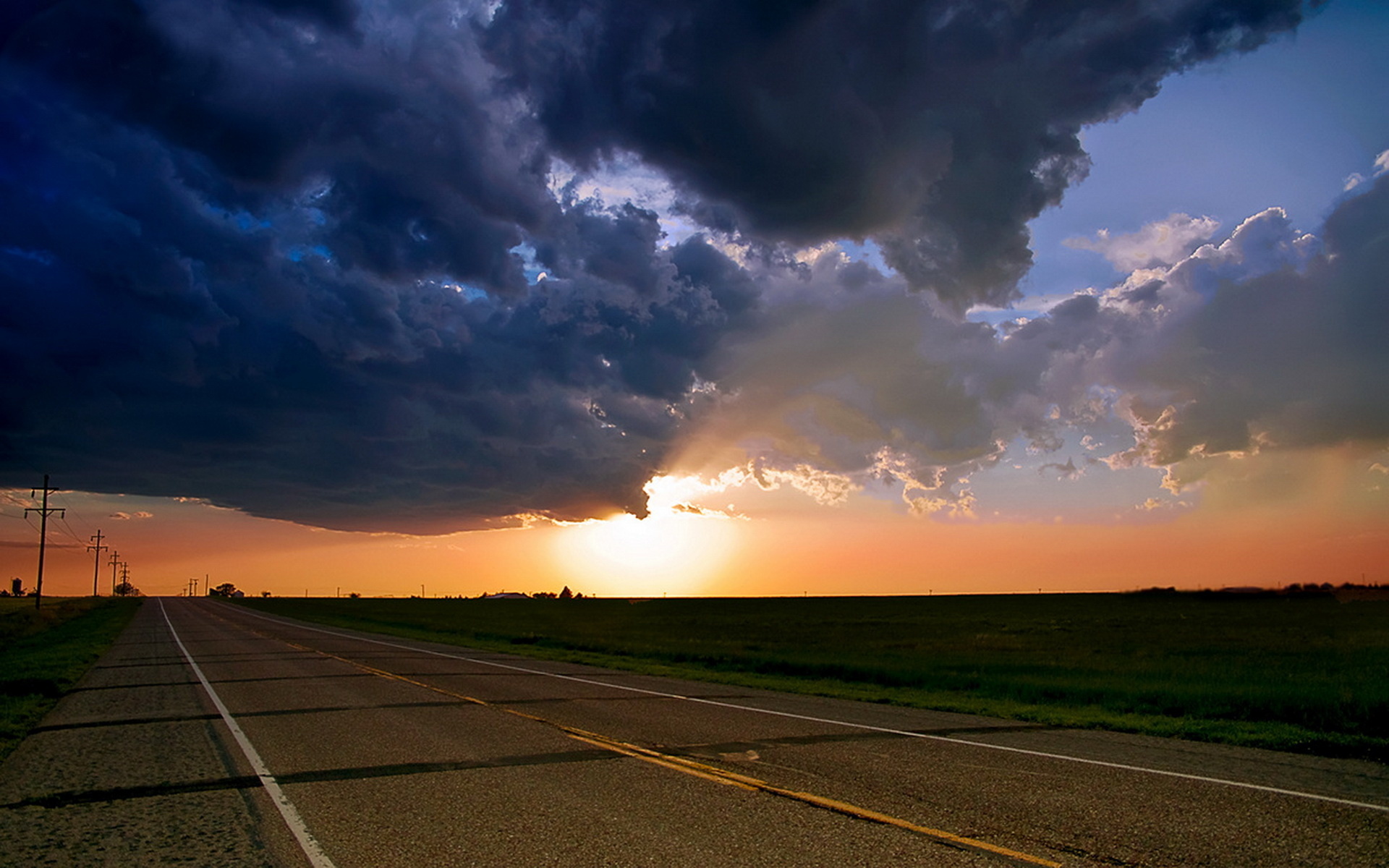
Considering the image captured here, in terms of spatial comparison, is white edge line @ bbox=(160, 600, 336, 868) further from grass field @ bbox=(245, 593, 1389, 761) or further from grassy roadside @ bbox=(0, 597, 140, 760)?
grass field @ bbox=(245, 593, 1389, 761)

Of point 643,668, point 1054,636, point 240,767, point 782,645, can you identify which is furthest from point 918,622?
point 240,767

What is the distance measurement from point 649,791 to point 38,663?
2747cm

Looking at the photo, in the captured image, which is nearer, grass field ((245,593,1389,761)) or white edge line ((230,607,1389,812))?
white edge line ((230,607,1389,812))

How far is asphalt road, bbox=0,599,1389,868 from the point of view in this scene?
6473 mm

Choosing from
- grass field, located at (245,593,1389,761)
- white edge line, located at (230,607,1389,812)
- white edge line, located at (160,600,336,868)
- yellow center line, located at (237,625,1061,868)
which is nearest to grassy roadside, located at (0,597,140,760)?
white edge line, located at (160,600,336,868)

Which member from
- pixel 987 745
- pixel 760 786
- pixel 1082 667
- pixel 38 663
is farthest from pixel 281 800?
pixel 38 663

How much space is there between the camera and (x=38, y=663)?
2606 centimetres

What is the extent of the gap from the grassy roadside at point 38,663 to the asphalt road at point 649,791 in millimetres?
1010

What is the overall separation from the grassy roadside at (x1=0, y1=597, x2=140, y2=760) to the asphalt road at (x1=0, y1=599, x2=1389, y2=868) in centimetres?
101

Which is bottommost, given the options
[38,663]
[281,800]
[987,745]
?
[38,663]

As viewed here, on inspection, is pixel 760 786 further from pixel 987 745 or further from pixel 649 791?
pixel 987 745

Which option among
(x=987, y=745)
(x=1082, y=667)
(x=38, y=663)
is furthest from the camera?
(x=38, y=663)

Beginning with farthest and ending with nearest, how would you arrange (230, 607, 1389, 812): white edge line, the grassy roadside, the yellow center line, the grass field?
the grassy roadside → the grass field → (230, 607, 1389, 812): white edge line → the yellow center line

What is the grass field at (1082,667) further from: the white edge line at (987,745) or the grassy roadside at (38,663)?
the grassy roadside at (38,663)
